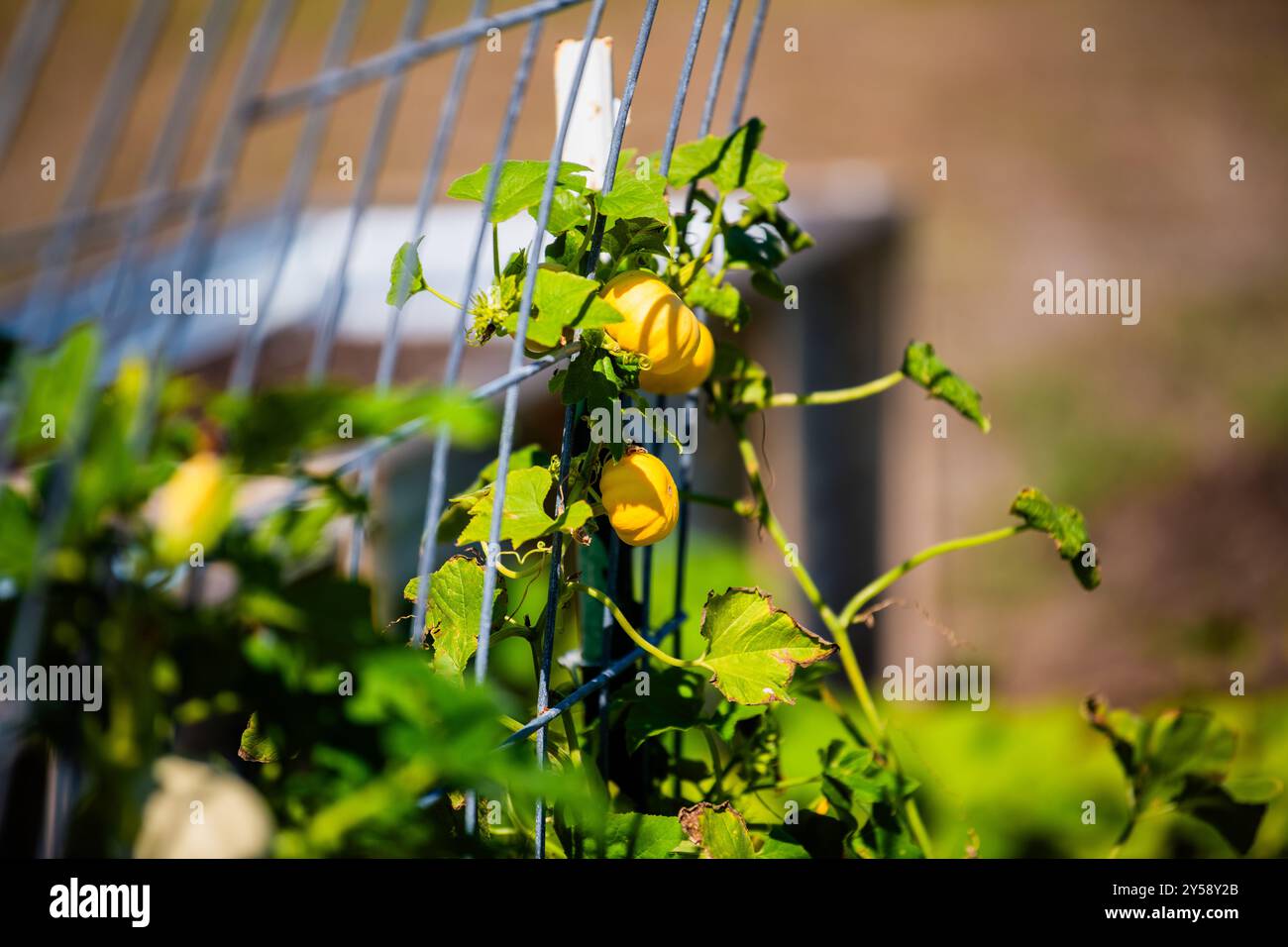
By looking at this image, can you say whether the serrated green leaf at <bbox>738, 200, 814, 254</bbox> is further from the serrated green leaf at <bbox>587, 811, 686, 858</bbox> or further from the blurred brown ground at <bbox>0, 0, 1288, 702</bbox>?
the blurred brown ground at <bbox>0, 0, 1288, 702</bbox>

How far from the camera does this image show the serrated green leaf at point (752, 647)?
1.47ft

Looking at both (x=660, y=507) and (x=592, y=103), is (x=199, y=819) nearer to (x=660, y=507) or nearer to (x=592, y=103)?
(x=660, y=507)

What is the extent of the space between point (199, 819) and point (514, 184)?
0.25 meters

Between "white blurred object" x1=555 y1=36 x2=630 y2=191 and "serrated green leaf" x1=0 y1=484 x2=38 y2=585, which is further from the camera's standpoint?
"white blurred object" x1=555 y1=36 x2=630 y2=191

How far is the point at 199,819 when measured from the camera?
32 centimetres

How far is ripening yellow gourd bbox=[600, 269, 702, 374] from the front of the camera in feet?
1.40

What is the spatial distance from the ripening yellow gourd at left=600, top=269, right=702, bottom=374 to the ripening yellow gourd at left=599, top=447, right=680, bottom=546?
0.04 m

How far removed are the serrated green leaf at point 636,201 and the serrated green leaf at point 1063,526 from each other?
0.83 ft
